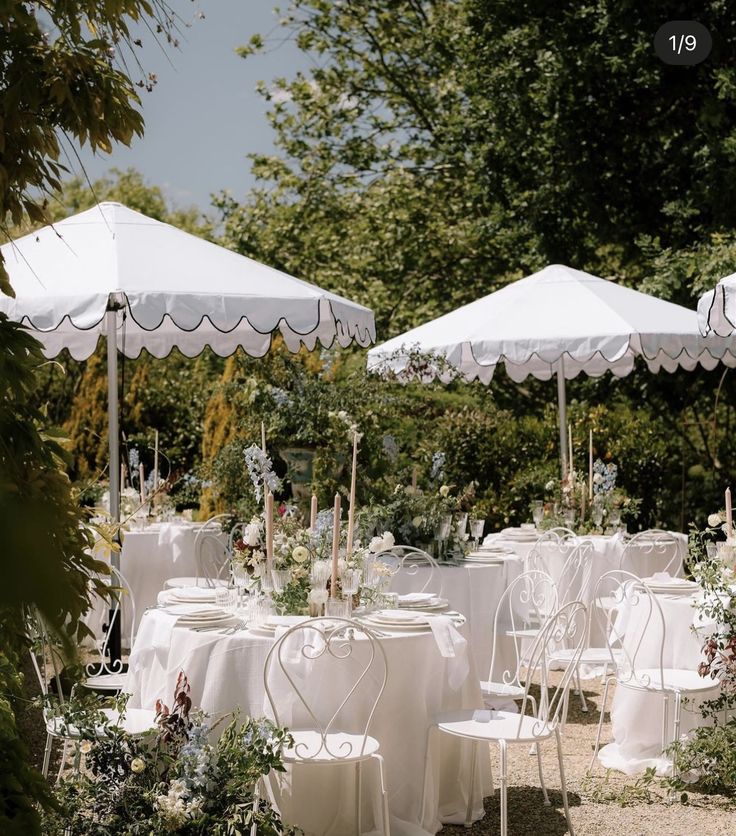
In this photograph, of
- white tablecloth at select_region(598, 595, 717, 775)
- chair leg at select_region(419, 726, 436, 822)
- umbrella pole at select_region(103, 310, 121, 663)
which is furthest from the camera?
umbrella pole at select_region(103, 310, 121, 663)

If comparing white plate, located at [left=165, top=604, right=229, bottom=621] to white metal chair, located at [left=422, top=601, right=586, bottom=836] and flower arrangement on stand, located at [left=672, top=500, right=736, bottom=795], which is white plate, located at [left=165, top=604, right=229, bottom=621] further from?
flower arrangement on stand, located at [left=672, top=500, right=736, bottom=795]

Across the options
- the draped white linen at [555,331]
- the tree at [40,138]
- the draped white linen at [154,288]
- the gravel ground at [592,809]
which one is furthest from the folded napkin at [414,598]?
the draped white linen at [555,331]

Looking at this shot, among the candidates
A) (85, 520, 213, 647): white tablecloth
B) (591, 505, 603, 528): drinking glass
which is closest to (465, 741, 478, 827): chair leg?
(591, 505, 603, 528): drinking glass

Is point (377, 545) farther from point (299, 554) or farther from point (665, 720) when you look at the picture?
point (665, 720)

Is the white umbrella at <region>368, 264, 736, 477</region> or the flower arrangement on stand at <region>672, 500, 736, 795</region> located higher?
the white umbrella at <region>368, 264, 736, 477</region>

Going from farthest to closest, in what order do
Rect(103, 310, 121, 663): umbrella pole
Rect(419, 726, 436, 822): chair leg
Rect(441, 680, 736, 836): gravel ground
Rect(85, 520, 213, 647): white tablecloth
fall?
1. Rect(85, 520, 213, 647): white tablecloth
2. Rect(103, 310, 121, 663): umbrella pole
3. Rect(441, 680, 736, 836): gravel ground
4. Rect(419, 726, 436, 822): chair leg

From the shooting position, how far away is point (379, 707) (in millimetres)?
4371

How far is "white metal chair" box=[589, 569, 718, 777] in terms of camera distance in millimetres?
5316

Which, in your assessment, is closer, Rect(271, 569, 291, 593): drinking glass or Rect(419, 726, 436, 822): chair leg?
Rect(419, 726, 436, 822): chair leg

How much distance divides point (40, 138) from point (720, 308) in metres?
5.28

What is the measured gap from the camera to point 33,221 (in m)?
2.28

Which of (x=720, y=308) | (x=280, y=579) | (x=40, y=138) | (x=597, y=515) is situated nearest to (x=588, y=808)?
(x=280, y=579)

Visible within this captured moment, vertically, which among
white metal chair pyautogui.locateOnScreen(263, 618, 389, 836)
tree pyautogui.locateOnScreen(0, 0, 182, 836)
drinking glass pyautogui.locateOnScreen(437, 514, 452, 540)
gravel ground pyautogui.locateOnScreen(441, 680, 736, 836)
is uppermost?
tree pyautogui.locateOnScreen(0, 0, 182, 836)

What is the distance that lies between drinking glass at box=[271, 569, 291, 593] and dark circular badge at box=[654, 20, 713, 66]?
993 cm
